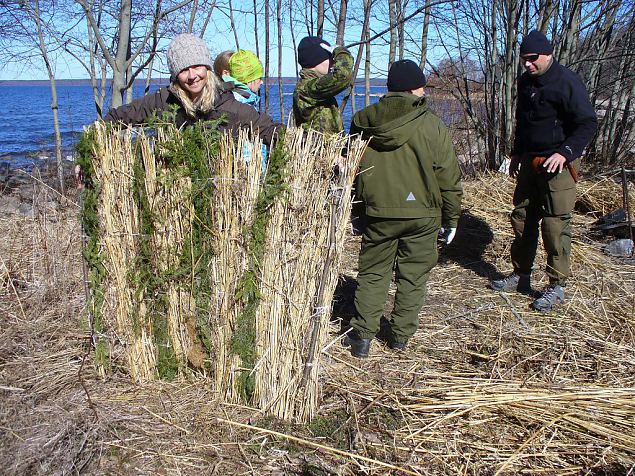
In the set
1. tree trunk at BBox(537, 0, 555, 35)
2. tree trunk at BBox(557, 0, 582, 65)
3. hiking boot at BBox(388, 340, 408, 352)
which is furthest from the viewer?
tree trunk at BBox(557, 0, 582, 65)

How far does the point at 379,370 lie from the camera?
10.7 feet

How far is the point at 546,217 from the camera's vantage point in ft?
13.4

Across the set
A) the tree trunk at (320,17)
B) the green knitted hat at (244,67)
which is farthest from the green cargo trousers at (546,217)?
the tree trunk at (320,17)

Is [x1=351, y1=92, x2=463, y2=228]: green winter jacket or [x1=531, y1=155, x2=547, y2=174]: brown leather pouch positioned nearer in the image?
[x1=351, y1=92, x2=463, y2=228]: green winter jacket

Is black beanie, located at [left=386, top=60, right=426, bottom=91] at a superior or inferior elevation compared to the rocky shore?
superior

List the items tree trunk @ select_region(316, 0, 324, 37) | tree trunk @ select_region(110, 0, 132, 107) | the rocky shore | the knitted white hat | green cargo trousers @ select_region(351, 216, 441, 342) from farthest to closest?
tree trunk @ select_region(316, 0, 324, 37) → tree trunk @ select_region(110, 0, 132, 107) → the rocky shore → green cargo trousers @ select_region(351, 216, 441, 342) → the knitted white hat

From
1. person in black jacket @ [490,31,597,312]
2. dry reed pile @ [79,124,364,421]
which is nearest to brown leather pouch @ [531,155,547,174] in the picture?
person in black jacket @ [490,31,597,312]

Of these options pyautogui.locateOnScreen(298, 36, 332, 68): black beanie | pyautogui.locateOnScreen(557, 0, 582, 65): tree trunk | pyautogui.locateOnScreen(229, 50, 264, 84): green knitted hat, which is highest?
pyautogui.locateOnScreen(557, 0, 582, 65): tree trunk

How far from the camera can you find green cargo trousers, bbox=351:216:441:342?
3.32 meters

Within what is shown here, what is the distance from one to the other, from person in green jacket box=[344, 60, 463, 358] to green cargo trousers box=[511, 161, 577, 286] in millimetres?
1076

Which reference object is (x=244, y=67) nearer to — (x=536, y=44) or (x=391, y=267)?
(x=391, y=267)

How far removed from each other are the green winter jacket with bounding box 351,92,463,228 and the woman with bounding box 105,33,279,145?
2.19ft

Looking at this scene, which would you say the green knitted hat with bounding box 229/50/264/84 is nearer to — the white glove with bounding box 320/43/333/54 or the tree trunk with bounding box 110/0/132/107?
the white glove with bounding box 320/43/333/54

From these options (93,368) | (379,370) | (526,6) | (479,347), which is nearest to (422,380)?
(379,370)
